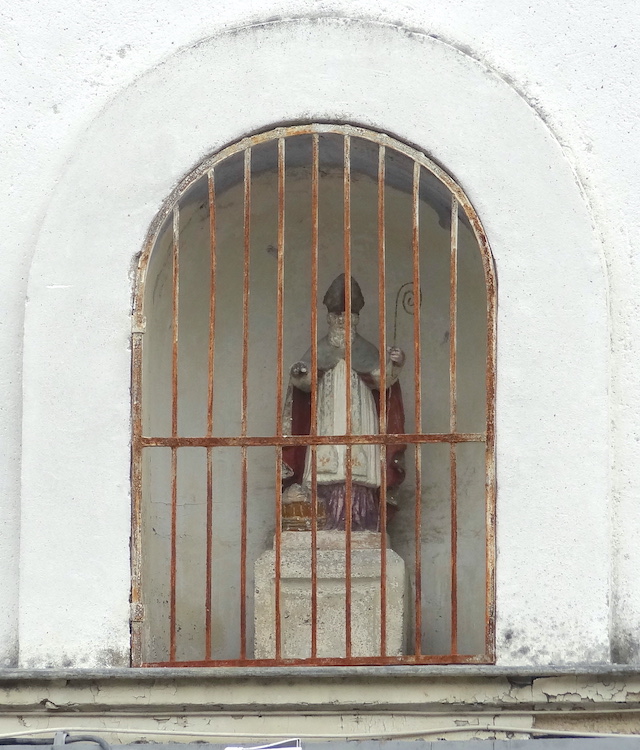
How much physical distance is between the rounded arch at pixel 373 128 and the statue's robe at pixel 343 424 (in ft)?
2.76

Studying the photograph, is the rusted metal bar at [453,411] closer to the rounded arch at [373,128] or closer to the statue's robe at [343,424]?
the rounded arch at [373,128]

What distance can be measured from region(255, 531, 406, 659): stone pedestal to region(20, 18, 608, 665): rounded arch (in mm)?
583

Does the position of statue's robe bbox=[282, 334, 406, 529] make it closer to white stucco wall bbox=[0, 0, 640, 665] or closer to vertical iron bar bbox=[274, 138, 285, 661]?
vertical iron bar bbox=[274, 138, 285, 661]

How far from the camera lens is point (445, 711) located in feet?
18.4

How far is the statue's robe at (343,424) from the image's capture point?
641cm

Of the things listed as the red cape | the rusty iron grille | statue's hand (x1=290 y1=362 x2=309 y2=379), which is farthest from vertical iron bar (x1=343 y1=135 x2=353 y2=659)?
the red cape

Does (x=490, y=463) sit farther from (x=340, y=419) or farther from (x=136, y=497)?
(x=136, y=497)

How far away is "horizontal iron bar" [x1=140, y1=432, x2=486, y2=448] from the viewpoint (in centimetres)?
582

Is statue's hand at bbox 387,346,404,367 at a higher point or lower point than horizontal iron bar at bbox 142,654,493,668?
higher

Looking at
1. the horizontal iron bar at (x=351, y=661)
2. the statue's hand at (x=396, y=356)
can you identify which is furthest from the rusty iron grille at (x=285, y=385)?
the statue's hand at (x=396, y=356)

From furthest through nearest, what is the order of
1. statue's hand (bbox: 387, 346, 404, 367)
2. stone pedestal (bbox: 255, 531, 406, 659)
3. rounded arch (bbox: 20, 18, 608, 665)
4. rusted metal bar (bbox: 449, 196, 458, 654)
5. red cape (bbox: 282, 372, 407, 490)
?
1. red cape (bbox: 282, 372, 407, 490)
2. statue's hand (bbox: 387, 346, 404, 367)
3. stone pedestal (bbox: 255, 531, 406, 659)
4. rusted metal bar (bbox: 449, 196, 458, 654)
5. rounded arch (bbox: 20, 18, 608, 665)

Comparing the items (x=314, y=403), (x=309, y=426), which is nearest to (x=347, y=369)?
(x=314, y=403)

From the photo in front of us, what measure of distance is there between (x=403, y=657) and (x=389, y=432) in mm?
1112

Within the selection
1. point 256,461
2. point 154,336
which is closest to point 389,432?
point 256,461
